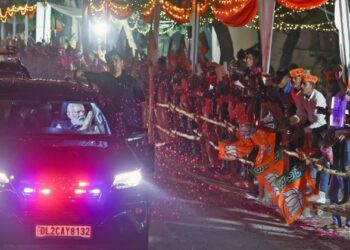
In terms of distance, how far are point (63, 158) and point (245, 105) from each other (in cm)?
580

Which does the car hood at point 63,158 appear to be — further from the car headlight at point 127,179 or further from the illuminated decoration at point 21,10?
the illuminated decoration at point 21,10

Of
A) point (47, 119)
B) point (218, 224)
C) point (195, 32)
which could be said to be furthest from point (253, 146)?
point (195, 32)

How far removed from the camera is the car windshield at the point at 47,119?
7.95 metres

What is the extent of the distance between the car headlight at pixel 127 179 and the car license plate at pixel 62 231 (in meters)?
0.46

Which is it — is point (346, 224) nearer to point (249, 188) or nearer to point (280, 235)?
point (280, 235)

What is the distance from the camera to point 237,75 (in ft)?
46.8

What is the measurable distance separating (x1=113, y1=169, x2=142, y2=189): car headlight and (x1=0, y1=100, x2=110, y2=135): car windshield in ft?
3.27

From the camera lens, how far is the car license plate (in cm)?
682

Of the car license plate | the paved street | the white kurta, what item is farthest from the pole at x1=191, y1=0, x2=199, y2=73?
the car license plate

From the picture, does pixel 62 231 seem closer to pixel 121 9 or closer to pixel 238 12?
pixel 238 12

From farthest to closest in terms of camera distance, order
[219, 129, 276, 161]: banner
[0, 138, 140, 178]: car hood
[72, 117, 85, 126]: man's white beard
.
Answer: [219, 129, 276, 161]: banner < [72, 117, 85, 126]: man's white beard < [0, 138, 140, 178]: car hood

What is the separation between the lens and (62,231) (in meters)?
6.87

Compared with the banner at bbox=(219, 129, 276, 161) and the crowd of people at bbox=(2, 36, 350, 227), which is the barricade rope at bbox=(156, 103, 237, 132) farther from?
the banner at bbox=(219, 129, 276, 161)

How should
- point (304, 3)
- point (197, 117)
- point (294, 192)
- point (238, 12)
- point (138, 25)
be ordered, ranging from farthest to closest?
point (138, 25)
point (238, 12)
point (197, 117)
point (304, 3)
point (294, 192)
